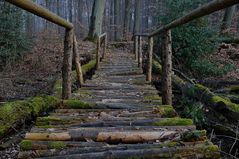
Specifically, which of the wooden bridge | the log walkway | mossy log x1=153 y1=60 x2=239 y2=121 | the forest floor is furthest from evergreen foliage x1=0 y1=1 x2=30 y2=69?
the log walkway

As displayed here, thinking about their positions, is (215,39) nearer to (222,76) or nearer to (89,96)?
(222,76)

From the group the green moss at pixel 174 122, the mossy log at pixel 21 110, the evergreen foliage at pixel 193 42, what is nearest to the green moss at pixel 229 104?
the green moss at pixel 174 122

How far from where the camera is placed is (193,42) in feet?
41.7

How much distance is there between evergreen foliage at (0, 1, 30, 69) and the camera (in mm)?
12797

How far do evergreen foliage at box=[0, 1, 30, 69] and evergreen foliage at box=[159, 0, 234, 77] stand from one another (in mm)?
5718

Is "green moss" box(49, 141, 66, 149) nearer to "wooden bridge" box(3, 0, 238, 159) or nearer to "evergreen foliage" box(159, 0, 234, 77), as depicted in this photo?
"wooden bridge" box(3, 0, 238, 159)

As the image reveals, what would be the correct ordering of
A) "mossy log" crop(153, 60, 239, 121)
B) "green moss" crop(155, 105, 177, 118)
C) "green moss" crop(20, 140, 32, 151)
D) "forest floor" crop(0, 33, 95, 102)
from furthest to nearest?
"forest floor" crop(0, 33, 95, 102), "mossy log" crop(153, 60, 239, 121), "green moss" crop(155, 105, 177, 118), "green moss" crop(20, 140, 32, 151)

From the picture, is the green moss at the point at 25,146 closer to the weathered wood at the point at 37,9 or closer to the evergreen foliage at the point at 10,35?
the weathered wood at the point at 37,9

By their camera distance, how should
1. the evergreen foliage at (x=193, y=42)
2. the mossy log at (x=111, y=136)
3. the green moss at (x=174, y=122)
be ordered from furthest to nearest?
the evergreen foliage at (x=193, y=42)
the green moss at (x=174, y=122)
the mossy log at (x=111, y=136)

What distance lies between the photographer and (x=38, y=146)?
10.1 feet

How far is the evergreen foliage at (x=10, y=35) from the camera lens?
1280cm

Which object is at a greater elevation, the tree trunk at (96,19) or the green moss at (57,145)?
the tree trunk at (96,19)

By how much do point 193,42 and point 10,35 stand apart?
7100mm

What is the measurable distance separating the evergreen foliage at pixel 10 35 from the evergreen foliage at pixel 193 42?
5718mm
